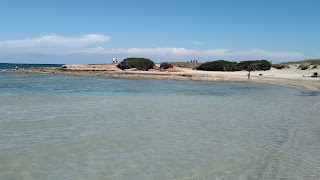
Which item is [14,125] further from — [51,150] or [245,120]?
[245,120]

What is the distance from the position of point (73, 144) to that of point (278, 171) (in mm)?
4492

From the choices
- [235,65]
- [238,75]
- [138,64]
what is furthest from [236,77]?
[138,64]

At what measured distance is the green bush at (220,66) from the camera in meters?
58.8

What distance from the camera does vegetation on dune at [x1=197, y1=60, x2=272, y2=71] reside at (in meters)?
55.2

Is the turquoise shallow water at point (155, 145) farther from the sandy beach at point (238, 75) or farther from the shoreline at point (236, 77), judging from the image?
the sandy beach at point (238, 75)

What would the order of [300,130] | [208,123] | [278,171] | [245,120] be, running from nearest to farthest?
[278,171] < [300,130] < [208,123] < [245,120]

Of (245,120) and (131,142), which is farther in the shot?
(245,120)

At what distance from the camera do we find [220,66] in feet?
195

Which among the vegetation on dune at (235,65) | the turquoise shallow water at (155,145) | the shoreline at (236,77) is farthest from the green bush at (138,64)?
the turquoise shallow water at (155,145)

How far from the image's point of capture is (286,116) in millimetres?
12961

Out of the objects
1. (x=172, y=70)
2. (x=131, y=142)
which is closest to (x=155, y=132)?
(x=131, y=142)

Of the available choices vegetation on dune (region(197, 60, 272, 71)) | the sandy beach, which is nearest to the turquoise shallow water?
the sandy beach

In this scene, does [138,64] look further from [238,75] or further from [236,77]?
[236,77]

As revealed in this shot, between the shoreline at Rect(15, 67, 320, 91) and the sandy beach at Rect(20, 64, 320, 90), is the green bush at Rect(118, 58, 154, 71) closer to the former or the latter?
the sandy beach at Rect(20, 64, 320, 90)
